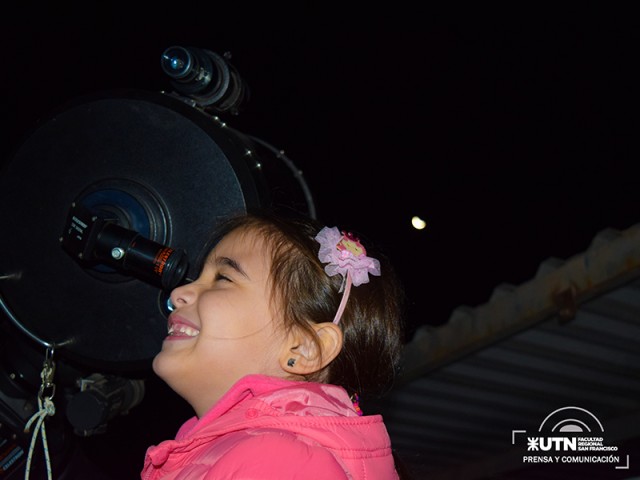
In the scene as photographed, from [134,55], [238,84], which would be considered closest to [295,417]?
[238,84]

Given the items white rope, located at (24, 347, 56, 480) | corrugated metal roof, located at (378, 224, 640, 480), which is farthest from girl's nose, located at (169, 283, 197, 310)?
corrugated metal roof, located at (378, 224, 640, 480)

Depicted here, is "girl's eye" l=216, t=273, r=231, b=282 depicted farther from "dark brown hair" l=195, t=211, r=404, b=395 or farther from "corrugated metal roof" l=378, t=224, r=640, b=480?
"corrugated metal roof" l=378, t=224, r=640, b=480

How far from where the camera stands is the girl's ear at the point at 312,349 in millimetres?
1214

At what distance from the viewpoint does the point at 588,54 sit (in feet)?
9.97

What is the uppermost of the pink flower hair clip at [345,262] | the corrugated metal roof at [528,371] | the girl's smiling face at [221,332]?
the corrugated metal roof at [528,371]

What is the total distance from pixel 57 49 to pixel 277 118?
2.48ft

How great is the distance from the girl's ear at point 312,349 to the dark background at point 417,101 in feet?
2.71

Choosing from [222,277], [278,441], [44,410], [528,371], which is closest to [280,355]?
[222,277]

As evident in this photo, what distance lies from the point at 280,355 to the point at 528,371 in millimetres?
2414

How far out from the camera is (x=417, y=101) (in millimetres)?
3119

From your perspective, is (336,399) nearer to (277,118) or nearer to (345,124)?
(277,118)

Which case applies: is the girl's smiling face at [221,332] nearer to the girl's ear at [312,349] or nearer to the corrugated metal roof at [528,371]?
the girl's ear at [312,349]

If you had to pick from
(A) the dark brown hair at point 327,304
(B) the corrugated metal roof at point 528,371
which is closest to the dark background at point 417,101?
(B) the corrugated metal roof at point 528,371

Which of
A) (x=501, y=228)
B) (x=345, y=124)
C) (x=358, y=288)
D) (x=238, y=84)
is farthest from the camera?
(x=501, y=228)
